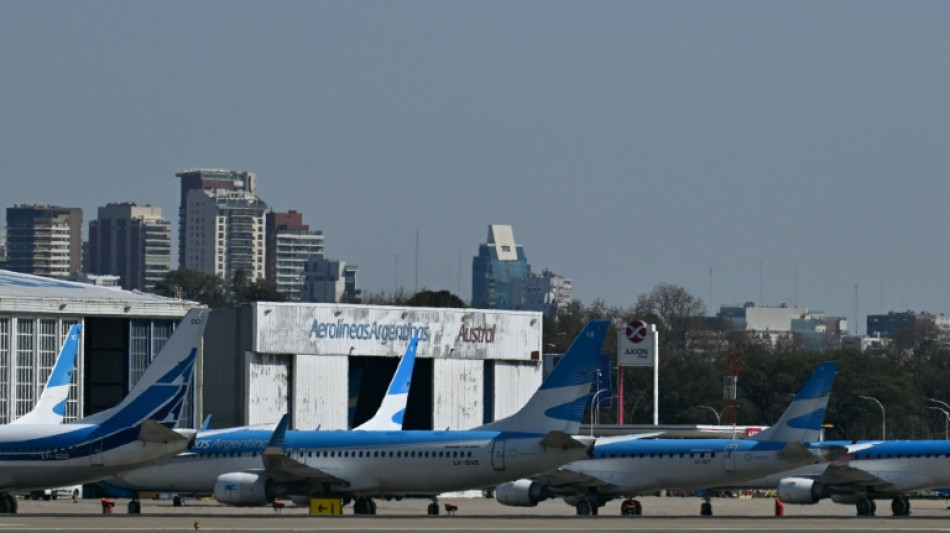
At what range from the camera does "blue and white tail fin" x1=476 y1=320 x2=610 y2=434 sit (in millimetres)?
63344

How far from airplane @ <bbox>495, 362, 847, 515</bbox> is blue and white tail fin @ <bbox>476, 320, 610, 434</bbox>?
8504 millimetres

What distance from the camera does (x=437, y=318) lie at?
337 ft

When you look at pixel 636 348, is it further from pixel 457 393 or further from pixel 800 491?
pixel 800 491

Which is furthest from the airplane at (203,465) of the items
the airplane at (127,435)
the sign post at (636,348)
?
the sign post at (636,348)

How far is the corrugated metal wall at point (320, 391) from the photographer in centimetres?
9706

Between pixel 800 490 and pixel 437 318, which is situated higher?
pixel 437 318

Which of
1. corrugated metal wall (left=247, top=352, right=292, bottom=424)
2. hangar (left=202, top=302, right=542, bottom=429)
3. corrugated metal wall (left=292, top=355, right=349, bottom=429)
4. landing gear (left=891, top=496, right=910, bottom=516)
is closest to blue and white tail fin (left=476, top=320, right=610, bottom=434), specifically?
landing gear (left=891, top=496, right=910, bottom=516)

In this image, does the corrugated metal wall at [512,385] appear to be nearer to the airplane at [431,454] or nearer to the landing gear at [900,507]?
the landing gear at [900,507]

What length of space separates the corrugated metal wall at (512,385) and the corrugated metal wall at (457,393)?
0.97 meters

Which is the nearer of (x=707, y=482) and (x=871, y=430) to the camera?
(x=707, y=482)

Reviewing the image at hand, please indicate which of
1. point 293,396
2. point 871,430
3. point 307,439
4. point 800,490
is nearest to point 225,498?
point 307,439

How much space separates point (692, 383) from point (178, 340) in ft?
412

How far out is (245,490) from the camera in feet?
217

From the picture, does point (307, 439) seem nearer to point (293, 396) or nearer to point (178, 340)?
point (178, 340)
